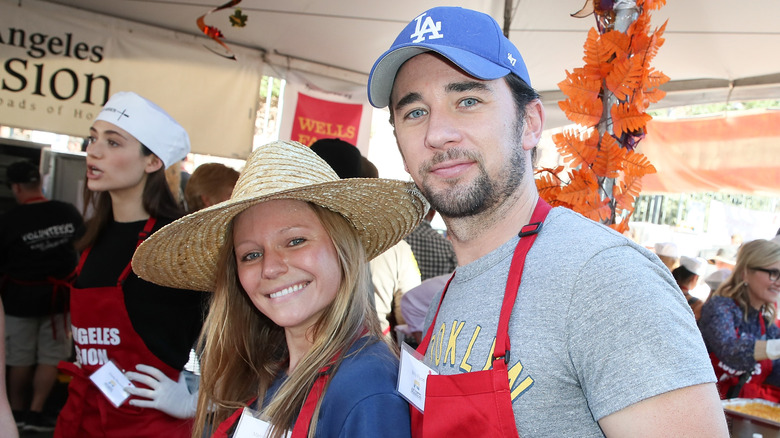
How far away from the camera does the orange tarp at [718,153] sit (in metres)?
4.02

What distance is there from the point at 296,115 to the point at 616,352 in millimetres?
4379

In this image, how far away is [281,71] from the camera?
484cm

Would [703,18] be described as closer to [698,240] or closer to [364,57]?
[364,57]

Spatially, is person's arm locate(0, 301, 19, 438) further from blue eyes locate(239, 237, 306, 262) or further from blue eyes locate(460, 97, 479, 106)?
blue eyes locate(460, 97, 479, 106)

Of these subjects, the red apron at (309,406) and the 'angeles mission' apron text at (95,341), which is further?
the 'angeles mission' apron text at (95,341)

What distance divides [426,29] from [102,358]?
1813 mm

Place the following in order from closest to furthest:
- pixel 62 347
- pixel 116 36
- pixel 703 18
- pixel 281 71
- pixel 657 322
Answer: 1. pixel 657 322
2. pixel 703 18
3. pixel 116 36
4. pixel 62 347
5. pixel 281 71

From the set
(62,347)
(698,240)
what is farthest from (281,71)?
(698,240)

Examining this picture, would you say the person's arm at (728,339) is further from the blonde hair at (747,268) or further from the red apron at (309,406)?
the red apron at (309,406)

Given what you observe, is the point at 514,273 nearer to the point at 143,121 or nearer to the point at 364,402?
the point at 364,402

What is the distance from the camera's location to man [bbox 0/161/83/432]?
4.35 m

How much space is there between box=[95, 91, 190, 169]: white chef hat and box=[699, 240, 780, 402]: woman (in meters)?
3.28

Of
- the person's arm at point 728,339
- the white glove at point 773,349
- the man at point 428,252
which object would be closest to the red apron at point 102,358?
the man at point 428,252

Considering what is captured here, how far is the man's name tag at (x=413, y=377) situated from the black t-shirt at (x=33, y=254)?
154 inches
